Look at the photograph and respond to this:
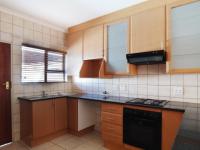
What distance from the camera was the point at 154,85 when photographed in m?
2.48

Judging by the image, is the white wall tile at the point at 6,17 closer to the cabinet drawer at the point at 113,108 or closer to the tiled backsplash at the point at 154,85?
the tiled backsplash at the point at 154,85

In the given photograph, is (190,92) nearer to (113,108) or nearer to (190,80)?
(190,80)

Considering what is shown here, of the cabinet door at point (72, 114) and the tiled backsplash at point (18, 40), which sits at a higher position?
the tiled backsplash at point (18, 40)

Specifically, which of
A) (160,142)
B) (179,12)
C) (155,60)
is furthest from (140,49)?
(160,142)

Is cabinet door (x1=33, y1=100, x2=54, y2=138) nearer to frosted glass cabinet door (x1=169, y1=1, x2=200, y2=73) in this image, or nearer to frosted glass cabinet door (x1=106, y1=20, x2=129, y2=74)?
frosted glass cabinet door (x1=106, y1=20, x2=129, y2=74)

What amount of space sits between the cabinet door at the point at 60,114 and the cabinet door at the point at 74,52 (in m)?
0.72

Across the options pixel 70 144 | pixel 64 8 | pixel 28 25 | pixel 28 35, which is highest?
pixel 64 8

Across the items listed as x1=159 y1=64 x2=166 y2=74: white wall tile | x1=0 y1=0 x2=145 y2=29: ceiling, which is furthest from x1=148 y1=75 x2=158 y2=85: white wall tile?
x1=0 y1=0 x2=145 y2=29: ceiling

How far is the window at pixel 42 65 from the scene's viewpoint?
2.75 m

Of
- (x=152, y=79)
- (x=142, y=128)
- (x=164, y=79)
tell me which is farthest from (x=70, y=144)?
(x=164, y=79)

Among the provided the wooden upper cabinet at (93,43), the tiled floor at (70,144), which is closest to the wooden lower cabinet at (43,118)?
the tiled floor at (70,144)

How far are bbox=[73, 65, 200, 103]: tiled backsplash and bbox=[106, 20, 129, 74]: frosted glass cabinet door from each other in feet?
1.06

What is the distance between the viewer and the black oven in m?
1.93

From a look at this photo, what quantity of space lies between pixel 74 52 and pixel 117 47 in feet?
3.67
